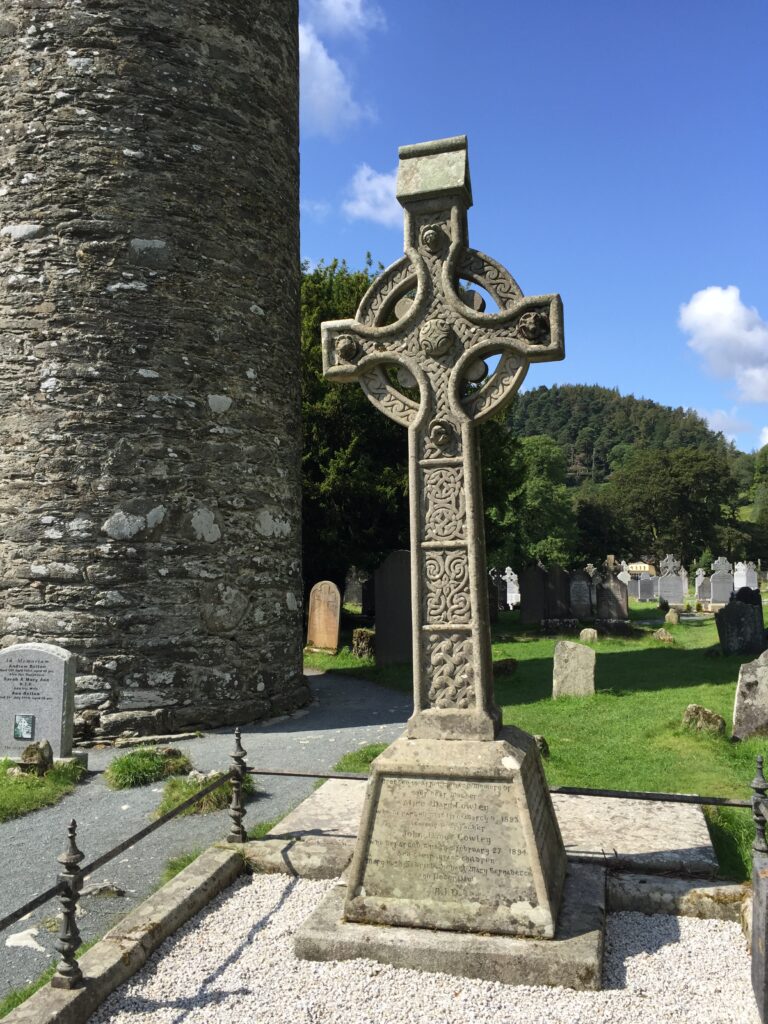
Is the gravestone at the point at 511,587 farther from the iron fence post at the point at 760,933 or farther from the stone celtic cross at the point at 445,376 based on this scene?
the iron fence post at the point at 760,933

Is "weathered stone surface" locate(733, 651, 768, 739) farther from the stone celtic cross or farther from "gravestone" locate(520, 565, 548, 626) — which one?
"gravestone" locate(520, 565, 548, 626)

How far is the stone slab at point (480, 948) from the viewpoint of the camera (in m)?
3.30

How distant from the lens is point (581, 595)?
22.6 metres

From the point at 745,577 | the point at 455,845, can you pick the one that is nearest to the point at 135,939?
the point at 455,845

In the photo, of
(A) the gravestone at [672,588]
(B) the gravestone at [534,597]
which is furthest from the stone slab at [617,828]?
(A) the gravestone at [672,588]

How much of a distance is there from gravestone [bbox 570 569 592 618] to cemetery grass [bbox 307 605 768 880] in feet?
17.7

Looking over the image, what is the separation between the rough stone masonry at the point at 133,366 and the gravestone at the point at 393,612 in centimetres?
395

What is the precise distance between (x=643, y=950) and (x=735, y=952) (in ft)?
1.31

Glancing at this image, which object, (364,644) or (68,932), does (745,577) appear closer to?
(364,644)

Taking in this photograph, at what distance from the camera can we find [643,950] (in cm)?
359

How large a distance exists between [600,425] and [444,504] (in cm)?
12927

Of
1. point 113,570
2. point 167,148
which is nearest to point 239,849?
point 113,570

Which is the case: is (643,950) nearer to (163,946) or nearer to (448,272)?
(163,946)

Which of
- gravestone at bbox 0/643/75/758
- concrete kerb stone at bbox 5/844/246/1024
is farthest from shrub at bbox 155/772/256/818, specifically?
gravestone at bbox 0/643/75/758
